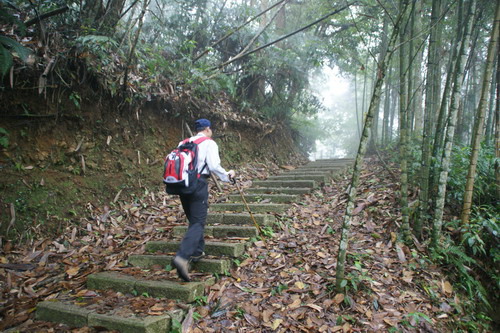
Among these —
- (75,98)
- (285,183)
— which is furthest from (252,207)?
(75,98)

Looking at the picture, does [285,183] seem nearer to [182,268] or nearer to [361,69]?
Result: [361,69]

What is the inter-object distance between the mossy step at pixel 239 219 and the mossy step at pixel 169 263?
3.28 ft

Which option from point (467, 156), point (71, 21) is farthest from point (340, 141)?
point (71, 21)

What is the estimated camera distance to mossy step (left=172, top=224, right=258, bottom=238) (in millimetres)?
4066

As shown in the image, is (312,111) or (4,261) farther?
(312,111)

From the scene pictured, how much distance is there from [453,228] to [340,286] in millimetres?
2219

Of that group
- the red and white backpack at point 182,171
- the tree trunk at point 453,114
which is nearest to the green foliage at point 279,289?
the red and white backpack at point 182,171

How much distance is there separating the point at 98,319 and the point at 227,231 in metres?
1.91

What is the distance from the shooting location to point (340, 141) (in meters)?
30.8

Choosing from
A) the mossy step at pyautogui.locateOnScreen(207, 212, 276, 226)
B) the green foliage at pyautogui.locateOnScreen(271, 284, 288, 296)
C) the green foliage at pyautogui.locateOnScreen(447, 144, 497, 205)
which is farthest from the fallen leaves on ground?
the green foliage at pyautogui.locateOnScreen(447, 144, 497, 205)

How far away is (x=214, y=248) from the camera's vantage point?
12.1 feet

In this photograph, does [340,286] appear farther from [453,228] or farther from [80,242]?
[80,242]

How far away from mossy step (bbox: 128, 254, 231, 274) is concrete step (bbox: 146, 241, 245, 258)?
15cm

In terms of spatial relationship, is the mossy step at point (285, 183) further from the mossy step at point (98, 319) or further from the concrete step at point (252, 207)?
the mossy step at point (98, 319)
